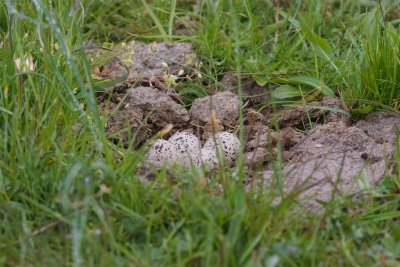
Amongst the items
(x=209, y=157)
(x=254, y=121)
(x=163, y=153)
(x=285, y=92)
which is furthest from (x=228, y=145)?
(x=285, y=92)

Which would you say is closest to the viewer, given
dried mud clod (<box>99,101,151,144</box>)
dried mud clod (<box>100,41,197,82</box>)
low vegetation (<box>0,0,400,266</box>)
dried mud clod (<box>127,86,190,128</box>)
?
low vegetation (<box>0,0,400,266</box>)

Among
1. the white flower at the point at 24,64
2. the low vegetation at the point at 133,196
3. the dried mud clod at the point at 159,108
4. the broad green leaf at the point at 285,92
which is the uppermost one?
the white flower at the point at 24,64

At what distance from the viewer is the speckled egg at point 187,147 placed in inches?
138

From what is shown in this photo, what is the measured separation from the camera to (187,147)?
356 centimetres

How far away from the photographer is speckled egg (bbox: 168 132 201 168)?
138 inches

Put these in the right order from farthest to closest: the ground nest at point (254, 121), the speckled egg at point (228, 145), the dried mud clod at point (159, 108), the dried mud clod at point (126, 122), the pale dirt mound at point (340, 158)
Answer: the dried mud clod at point (159, 108)
the dried mud clod at point (126, 122)
the speckled egg at point (228, 145)
the ground nest at point (254, 121)
the pale dirt mound at point (340, 158)

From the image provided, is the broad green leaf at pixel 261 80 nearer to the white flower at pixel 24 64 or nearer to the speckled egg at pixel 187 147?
the speckled egg at pixel 187 147

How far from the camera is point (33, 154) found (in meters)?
3.09

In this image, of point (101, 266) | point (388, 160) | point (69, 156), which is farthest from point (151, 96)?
point (101, 266)

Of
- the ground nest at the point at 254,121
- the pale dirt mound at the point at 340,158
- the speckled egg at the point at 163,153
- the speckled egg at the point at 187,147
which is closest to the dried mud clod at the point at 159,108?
the ground nest at the point at 254,121

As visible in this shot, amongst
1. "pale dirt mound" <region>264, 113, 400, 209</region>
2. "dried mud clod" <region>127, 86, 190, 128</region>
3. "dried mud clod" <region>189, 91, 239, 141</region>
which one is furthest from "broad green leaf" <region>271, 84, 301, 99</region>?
"dried mud clod" <region>127, 86, 190, 128</region>

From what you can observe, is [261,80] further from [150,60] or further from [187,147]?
[187,147]

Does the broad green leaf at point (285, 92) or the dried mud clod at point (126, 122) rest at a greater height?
the dried mud clod at point (126, 122)

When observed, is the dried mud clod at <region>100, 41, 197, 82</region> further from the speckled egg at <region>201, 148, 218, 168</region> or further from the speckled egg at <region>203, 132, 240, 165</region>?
the speckled egg at <region>201, 148, 218, 168</region>
